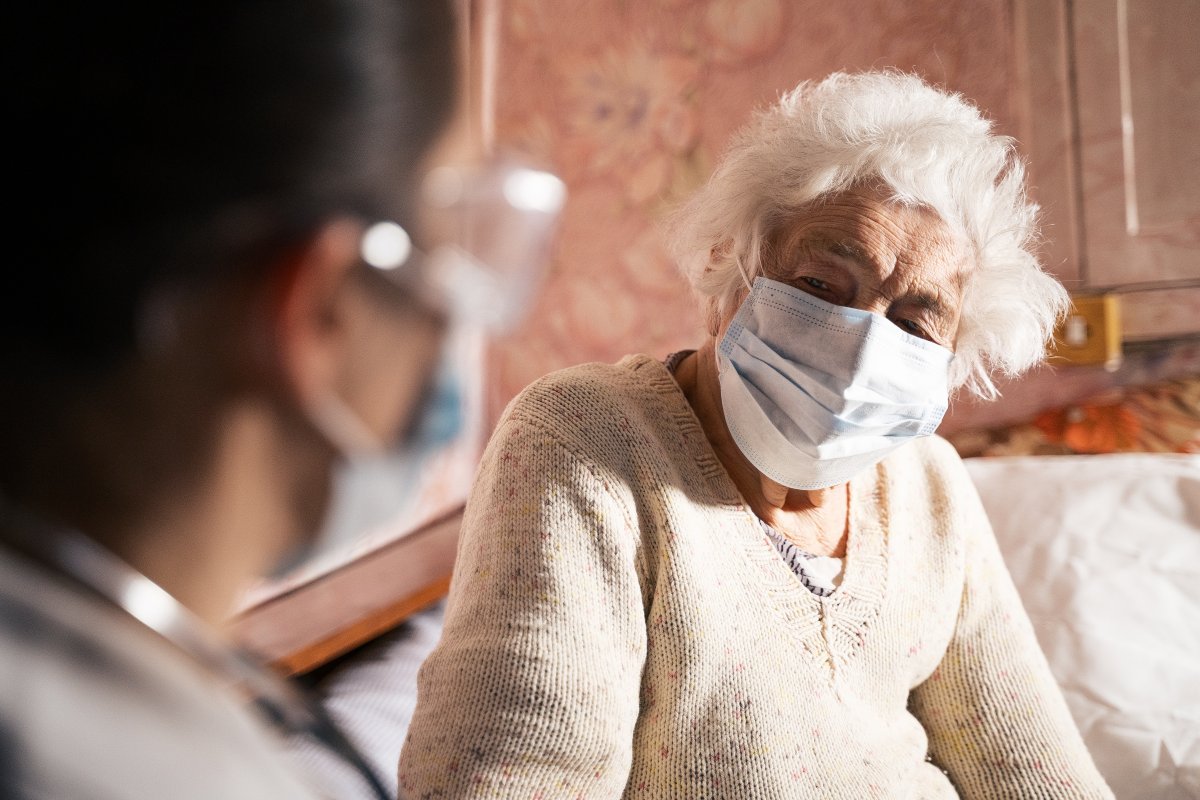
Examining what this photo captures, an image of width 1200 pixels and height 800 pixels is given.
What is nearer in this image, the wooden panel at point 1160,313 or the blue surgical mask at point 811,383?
the blue surgical mask at point 811,383

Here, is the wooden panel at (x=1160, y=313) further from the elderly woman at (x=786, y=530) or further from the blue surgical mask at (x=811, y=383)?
the blue surgical mask at (x=811, y=383)

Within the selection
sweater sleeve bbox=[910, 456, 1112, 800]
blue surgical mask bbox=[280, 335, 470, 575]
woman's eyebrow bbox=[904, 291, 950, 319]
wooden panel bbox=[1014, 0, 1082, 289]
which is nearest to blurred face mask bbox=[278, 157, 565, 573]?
blue surgical mask bbox=[280, 335, 470, 575]

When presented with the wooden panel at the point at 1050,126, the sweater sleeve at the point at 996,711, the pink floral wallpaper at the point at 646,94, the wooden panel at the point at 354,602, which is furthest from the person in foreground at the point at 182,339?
the wooden panel at the point at 1050,126

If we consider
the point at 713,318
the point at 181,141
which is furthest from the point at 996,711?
the point at 181,141

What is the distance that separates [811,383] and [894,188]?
0.25 metres

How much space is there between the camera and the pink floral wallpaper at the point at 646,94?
1.69 meters

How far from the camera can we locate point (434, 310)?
34 cm

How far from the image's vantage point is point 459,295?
349mm

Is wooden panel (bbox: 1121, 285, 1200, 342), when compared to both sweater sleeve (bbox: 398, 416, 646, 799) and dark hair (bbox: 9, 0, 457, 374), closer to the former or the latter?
sweater sleeve (bbox: 398, 416, 646, 799)

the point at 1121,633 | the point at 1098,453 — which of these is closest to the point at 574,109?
the point at 1098,453

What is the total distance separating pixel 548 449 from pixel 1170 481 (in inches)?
44.4

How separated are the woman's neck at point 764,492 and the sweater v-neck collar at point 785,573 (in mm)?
33

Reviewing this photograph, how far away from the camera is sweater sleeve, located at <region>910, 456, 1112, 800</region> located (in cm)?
110

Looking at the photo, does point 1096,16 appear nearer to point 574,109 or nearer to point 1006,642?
point 574,109
